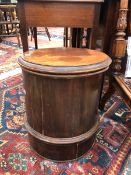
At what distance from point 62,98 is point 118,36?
28.0 inches

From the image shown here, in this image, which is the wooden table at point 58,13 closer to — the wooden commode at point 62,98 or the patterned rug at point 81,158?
the wooden commode at point 62,98

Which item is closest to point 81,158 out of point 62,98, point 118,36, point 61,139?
point 61,139

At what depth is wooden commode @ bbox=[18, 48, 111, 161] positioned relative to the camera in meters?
0.93

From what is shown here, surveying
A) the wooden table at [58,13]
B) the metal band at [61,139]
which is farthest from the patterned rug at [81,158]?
the wooden table at [58,13]

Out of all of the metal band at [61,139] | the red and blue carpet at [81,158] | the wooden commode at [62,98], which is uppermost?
the wooden commode at [62,98]

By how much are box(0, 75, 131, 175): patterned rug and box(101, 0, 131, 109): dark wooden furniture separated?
11.4 inches

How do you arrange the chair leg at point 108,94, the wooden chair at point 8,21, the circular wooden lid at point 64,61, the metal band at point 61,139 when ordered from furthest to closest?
the wooden chair at point 8,21 < the chair leg at point 108,94 < the metal band at point 61,139 < the circular wooden lid at point 64,61

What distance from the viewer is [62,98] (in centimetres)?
99

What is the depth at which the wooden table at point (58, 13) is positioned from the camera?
48.3 inches

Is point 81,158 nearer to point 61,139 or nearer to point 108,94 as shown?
point 61,139

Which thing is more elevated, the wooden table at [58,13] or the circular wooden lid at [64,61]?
the wooden table at [58,13]

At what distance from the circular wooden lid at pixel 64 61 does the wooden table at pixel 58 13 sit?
0.75ft

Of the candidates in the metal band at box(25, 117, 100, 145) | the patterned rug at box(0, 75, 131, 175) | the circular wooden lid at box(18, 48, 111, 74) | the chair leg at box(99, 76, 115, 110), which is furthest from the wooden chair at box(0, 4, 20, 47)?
the metal band at box(25, 117, 100, 145)

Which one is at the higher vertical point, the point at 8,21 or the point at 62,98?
the point at 8,21
